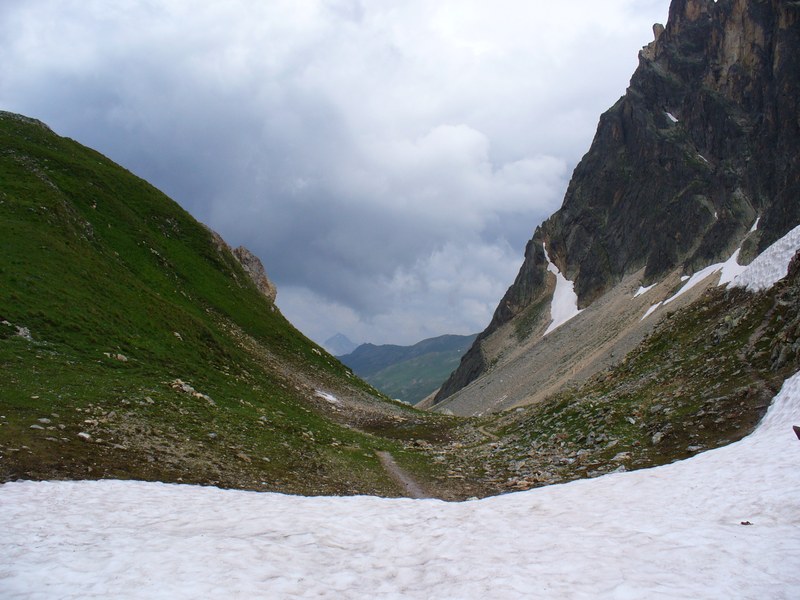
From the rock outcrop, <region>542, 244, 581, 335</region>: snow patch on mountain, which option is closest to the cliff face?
<region>542, 244, 581, 335</region>: snow patch on mountain

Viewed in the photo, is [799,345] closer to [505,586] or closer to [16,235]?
[505,586]

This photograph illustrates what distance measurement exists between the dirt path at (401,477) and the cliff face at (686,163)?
2760 inches

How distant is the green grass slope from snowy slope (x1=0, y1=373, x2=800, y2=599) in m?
3.58

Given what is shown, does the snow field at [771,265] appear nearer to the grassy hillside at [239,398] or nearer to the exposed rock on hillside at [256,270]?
the grassy hillside at [239,398]

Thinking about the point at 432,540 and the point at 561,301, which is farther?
the point at 561,301

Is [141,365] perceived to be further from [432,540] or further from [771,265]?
[771,265]

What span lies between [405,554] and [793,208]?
82.4 m

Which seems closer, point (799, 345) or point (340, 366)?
point (799, 345)

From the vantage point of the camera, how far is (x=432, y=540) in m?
11.2

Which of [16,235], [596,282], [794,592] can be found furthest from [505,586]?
[596,282]

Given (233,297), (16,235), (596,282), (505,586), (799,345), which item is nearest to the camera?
(505,586)

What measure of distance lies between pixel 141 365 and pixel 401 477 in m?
14.3

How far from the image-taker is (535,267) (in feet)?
505

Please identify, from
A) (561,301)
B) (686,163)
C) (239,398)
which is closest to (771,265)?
(239,398)
